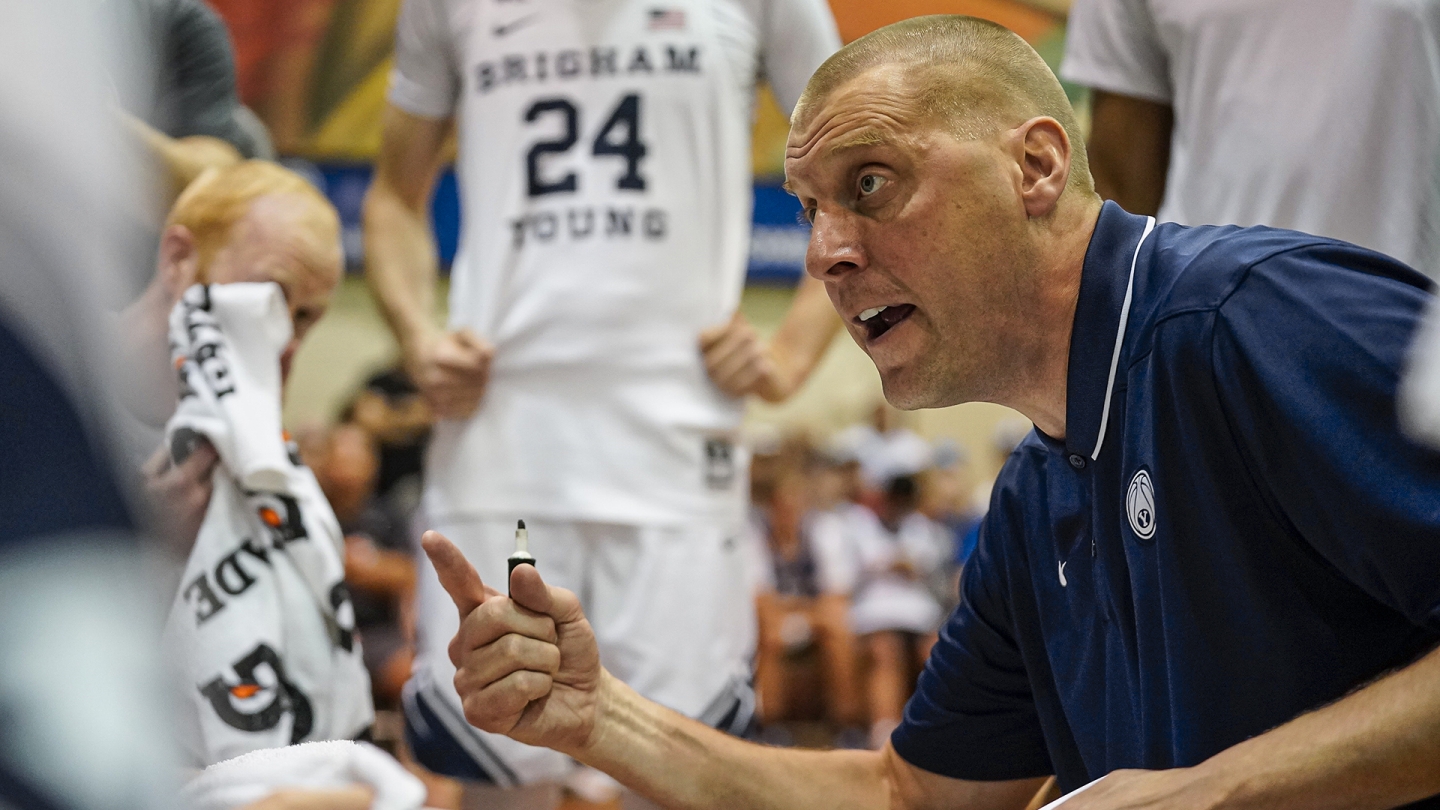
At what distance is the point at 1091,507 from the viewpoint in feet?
5.06

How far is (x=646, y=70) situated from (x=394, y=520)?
3.37 m

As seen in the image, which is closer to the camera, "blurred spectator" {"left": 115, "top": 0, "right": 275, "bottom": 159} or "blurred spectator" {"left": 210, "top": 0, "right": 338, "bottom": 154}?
"blurred spectator" {"left": 115, "top": 0, "right": 275, "bottom": 159}

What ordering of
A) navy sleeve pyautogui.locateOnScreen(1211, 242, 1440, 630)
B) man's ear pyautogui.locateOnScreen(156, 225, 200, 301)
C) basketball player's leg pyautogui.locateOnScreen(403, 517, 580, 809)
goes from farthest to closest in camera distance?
1. basketball player's leg pyautogui.locateOnScreen(403, 517, 580, 809)
2. man's ear pyautogui.locateOnScreen(156, 225, 200, 301)
3. navy sleeve pyautogui.locateOnScreen(1211, 242, 1440, 630)

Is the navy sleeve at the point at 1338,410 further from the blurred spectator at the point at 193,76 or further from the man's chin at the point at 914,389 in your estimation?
the blurred spectator at the point at 193,76

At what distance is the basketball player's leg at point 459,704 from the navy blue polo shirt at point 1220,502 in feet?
3.52

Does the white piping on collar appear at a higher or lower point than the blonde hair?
lower

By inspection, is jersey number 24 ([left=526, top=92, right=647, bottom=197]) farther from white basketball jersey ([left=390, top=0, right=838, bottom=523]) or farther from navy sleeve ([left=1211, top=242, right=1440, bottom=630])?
navy sleeve ([left=1211, top=242, right=1440, bottom=630])

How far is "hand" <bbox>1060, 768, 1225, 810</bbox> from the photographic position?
126 centimetres

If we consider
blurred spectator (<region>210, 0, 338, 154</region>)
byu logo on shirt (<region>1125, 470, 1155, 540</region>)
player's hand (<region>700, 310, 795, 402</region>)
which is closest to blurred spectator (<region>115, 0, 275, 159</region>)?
player's hand (<region>700, 310, 795, 402</region>)

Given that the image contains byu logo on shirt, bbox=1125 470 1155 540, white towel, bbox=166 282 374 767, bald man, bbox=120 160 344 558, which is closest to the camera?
byu logo on shirt, bbox=1125 470 1155 540

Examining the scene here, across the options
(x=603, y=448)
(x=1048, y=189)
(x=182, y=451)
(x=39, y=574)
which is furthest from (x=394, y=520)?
(x=39, y=574)

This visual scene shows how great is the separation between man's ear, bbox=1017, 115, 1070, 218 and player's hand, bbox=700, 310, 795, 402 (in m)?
1.08

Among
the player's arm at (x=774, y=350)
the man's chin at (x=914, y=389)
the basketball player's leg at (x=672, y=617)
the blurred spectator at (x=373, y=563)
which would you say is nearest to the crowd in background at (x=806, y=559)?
the blurred spectator at (x=373, y=563)

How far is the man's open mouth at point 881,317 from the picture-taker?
1.60 meters
